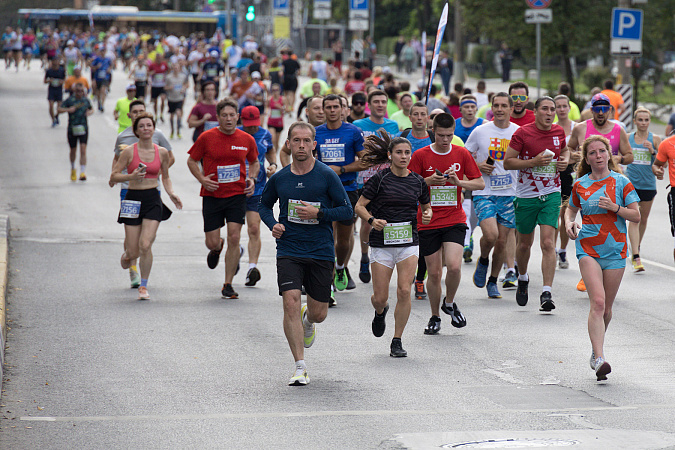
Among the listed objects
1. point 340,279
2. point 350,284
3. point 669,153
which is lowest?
point 350,284

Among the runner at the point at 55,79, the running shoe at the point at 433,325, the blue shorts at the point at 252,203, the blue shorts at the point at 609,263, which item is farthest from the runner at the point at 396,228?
the runner at the point at 55,79

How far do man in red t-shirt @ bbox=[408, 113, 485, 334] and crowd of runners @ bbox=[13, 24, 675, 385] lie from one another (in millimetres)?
13

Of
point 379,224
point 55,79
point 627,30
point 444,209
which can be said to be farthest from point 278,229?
point 55,79

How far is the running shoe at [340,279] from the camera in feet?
38.8

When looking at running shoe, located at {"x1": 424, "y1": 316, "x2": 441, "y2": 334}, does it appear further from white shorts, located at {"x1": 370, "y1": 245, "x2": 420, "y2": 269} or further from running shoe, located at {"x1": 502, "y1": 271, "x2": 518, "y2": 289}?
running shoe, located at {"x1": 502, "y1": 271, "x2": 518, "y2": 289}

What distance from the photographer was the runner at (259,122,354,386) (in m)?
8.05

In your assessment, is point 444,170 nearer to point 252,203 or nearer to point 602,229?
point 602,229

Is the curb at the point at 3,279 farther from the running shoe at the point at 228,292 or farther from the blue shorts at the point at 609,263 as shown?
the blue shorts at the point at 609,263

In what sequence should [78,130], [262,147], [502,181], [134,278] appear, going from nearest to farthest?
[502,181]
[134,278]
[262,147]
[78,130]

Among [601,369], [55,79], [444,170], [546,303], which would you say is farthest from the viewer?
[55,79]

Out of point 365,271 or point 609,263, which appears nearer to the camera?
point 609,263

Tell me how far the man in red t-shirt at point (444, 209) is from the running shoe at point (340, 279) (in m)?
2.11

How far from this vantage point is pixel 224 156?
11.3 m

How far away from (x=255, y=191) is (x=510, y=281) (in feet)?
9.84
